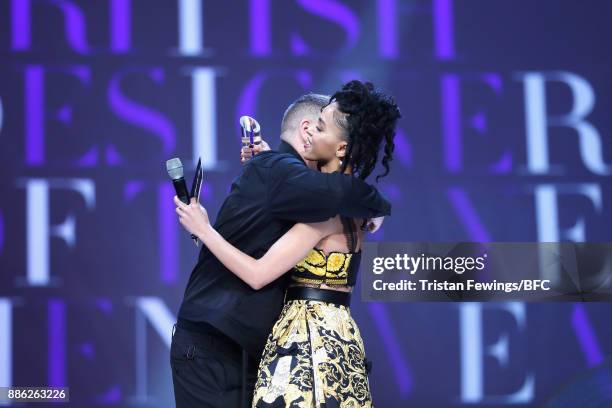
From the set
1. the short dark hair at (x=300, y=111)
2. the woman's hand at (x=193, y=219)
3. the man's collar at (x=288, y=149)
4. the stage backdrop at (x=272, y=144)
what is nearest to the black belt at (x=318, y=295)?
the woman's hand at (x=193, y=219)

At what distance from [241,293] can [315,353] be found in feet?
1.02

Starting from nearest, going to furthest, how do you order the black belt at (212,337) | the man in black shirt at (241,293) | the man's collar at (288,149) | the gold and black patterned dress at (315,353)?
1. the gold and black patterned dress at (315,353)
2. the man in black shirt at (241,293)
3. the black belt at (212,337)
4. the man's collar at (288,149)

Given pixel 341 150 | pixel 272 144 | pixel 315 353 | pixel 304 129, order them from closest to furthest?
pixel 315 353 → pixel 341 150 → pixel 304 129 → pixel 272 144

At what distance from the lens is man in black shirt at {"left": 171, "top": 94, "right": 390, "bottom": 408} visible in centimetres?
225

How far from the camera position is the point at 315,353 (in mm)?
2174

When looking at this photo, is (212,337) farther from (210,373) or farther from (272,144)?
(272,144)

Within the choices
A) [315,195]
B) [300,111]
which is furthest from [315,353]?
[300,111]

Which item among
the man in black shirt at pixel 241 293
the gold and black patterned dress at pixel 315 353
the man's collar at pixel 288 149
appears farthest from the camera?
the man's collar at pixel 288 149

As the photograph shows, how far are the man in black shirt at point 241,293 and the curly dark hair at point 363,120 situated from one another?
0.08 metres

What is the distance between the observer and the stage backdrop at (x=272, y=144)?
4000 mm

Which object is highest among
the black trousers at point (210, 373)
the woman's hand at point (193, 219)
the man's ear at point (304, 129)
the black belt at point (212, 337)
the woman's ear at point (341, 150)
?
the man's ear at point (304, 129)

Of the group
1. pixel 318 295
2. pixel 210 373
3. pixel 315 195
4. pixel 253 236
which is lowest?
pixel 210 373

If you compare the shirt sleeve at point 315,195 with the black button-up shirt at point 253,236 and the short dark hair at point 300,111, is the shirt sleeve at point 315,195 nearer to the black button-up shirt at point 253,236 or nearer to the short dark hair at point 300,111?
the black button-up shirt at point 253,236

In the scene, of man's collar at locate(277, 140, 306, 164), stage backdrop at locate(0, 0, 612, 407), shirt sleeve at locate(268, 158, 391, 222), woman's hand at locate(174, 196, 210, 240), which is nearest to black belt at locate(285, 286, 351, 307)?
shirt sleeve at locate(268, 158, 391, 222)
